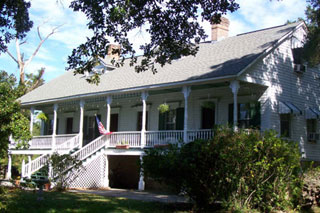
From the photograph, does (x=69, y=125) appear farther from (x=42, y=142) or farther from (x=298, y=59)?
(x=298, y=59)

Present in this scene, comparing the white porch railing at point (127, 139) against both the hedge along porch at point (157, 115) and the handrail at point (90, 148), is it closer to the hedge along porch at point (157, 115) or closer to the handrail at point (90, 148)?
the hedge along porch at point (157, 115)

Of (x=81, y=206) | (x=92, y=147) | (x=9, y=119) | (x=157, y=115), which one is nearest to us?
(x=81, y=206)

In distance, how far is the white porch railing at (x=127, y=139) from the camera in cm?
2130

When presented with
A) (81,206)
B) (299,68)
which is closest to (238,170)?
(81,206)

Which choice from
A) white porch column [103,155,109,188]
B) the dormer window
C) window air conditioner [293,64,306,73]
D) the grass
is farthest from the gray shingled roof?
the grass

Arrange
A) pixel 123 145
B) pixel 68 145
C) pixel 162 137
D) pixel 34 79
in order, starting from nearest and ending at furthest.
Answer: pixel 162 137 < pixel 123 145 < pixel 68 145 < pixel 34 79

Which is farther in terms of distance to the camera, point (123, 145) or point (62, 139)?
point (62, 139)

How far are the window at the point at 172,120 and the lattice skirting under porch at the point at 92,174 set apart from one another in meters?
3.71

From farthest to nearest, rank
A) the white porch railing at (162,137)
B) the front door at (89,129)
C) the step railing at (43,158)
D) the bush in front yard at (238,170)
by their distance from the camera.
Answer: the front door at (89,129), the step railing at (43,158), the white porch railing at (162,137), the bush in front yard at (238,170)

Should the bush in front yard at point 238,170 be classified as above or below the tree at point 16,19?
below

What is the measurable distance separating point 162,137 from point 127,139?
6.89 ft

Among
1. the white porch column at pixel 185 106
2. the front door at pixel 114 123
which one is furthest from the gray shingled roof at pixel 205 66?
the front door at pixel 114 123

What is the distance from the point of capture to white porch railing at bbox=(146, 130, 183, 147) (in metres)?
19.9

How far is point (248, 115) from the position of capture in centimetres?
1895
